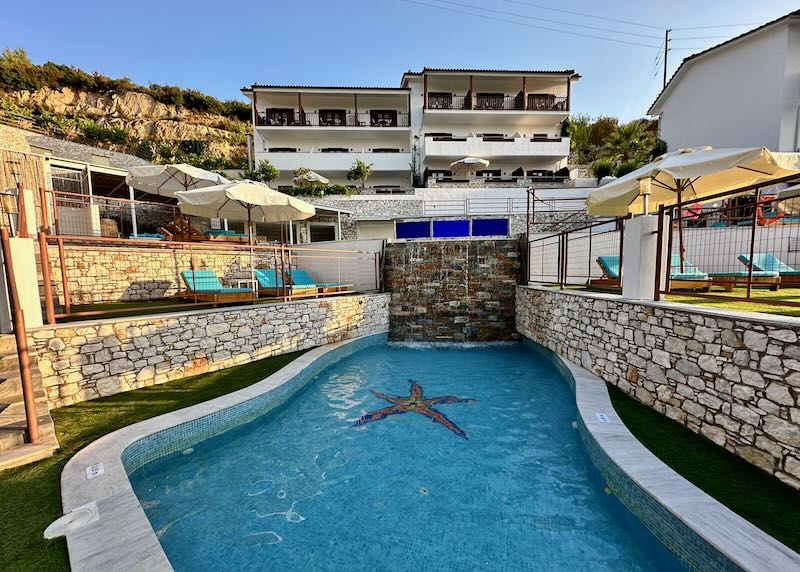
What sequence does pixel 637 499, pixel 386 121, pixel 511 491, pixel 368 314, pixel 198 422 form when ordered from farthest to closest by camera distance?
1. pixel 386 121
2. pixel 368 314
3. pixel 198 422
4. pixel 511 491
5. pixel 637 499

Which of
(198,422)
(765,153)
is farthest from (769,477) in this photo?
(198,422)

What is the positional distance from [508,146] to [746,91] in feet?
38.2

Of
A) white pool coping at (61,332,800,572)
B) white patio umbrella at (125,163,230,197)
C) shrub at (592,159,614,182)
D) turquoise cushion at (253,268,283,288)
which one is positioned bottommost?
white pool coping at (61,332,800,572)

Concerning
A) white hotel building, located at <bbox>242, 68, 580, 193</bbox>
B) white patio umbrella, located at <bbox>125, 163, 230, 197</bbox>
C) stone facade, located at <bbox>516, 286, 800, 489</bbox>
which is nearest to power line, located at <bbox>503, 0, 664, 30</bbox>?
white hotel building, located at <bbox>242, 68, 580, 193</bbox>

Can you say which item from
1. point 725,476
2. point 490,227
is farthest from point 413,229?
point 725,476

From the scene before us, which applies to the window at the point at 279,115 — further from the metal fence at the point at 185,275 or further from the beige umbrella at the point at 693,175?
the beige umbrella at the point at 693,175

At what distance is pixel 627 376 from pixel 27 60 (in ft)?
162

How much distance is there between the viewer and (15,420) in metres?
3.90

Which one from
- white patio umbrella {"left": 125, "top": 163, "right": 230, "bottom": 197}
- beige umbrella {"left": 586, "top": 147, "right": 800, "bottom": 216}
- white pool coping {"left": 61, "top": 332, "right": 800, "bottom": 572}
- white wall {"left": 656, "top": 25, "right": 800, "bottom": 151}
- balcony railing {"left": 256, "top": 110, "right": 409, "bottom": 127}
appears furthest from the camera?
A: balcony railing {"left": 256, "top": 110, "right": 409, "bottom": 127}

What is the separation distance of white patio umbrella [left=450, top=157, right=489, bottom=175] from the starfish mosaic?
57.3 feet

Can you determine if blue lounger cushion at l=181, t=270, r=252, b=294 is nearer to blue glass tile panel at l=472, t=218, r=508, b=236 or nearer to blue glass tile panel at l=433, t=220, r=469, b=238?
blue glass tile panel at l=433, t=220, r=469, b=238

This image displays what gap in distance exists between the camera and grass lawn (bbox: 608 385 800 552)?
261 cm

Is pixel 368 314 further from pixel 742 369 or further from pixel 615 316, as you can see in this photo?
pixel 742 369

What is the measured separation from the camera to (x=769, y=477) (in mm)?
3174
